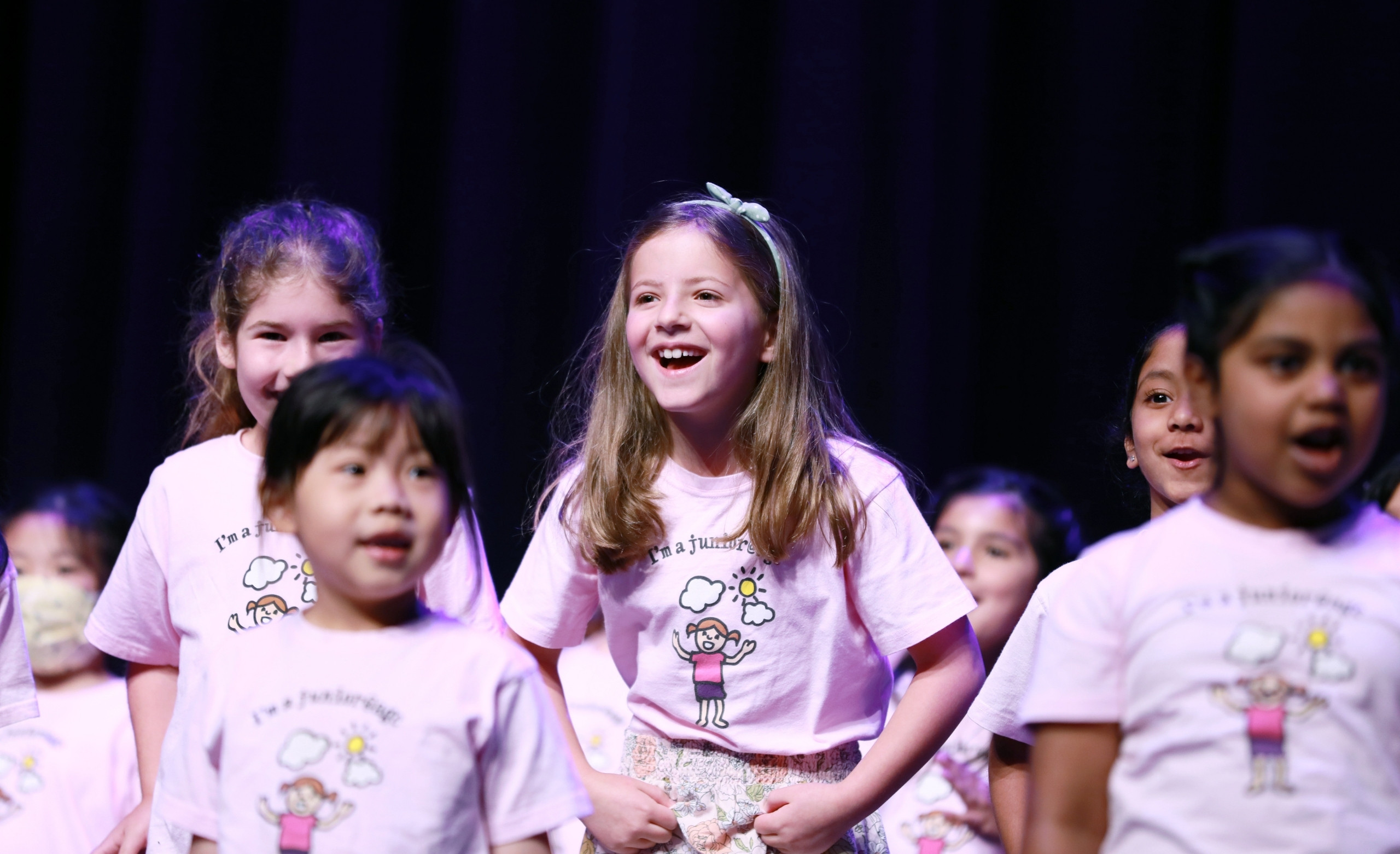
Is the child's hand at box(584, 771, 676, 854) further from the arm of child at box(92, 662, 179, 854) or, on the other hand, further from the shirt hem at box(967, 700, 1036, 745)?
the arm of child at box(92, 662, 179, 854)

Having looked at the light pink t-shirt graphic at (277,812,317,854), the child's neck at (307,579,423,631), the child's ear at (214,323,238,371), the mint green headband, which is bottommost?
the light pink t-shirt graphic at (277,812,317,854)

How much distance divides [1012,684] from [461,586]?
0.72 metres

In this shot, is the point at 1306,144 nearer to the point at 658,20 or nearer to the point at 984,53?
the point at 984,53

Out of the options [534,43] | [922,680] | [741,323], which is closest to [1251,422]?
[922,680]

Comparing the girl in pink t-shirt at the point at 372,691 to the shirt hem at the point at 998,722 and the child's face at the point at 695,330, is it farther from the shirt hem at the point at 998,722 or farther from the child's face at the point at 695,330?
the shirt hem at the point at 998,722

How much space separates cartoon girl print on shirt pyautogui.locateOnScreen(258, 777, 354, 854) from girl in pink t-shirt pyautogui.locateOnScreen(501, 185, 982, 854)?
0.45 metres

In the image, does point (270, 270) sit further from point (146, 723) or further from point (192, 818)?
point (192, 818)

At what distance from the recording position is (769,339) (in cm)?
179

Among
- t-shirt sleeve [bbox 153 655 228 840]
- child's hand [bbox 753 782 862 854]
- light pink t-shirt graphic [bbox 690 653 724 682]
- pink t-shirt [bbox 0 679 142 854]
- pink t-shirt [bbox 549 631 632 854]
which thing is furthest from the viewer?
pink t-shirt [bbox 549 631 632 854]

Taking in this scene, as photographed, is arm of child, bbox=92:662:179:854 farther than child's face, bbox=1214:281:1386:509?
Yes

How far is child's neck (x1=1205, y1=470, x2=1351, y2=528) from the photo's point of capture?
1130 millimetres

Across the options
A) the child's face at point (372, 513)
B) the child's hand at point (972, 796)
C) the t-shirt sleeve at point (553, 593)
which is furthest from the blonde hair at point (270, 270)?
the child's hand at point (972, 796)

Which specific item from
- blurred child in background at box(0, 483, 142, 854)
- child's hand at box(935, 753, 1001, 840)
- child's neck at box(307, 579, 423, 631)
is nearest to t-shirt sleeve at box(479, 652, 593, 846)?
child's neck at box(307, 579, 423, 631)

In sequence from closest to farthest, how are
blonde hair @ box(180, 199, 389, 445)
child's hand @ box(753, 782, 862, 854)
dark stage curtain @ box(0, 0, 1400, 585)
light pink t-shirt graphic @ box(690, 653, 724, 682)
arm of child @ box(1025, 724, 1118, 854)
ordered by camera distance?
arm of child @ box(1025, 724, 1118, 854) < child's hand @ box(753, 782, 862, 854) < light pink t-shirt graphic @ box(690, 653, 724, 682) < blonde hair @ box(180, 199, 389, 445) < dark stage curtain @ box(0, 0, 1400, 585)
